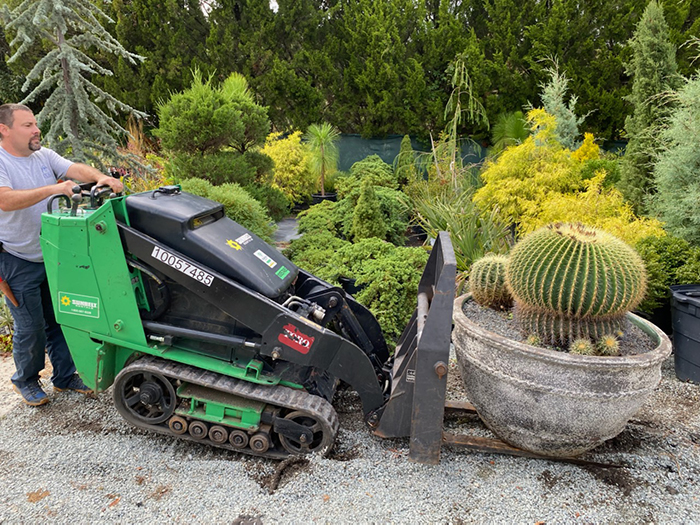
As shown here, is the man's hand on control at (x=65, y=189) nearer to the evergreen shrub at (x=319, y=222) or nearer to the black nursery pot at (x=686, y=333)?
the evergreen shrub at (x=319, y=222)

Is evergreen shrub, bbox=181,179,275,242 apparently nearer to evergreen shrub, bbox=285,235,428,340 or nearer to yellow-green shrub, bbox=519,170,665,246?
evergreen shrub, bbox=285,235,428,340

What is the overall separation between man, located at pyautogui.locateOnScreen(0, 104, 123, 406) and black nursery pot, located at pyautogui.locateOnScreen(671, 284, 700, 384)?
13.0 ft

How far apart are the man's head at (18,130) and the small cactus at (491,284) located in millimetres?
2966

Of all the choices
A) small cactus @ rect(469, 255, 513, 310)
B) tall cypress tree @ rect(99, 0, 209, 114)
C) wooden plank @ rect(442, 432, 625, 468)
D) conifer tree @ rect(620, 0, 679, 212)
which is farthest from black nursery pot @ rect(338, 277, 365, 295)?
tall cypress tree @ rect(99, 0, 209, 114)

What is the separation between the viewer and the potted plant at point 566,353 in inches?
87.7

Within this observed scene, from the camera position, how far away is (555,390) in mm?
2252

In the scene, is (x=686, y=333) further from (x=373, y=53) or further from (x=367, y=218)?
(x=373, y=53)

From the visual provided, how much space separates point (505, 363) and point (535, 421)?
0.33 meters

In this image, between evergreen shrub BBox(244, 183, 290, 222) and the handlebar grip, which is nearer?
the handlebar grip

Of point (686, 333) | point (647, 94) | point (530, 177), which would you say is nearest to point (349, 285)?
point (686, 333)

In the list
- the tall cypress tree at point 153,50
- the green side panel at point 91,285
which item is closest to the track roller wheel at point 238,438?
the green side panel at point 91,285

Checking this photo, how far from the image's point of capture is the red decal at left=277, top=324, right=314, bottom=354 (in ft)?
7.71

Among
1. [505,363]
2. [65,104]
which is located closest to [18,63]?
[65,104]

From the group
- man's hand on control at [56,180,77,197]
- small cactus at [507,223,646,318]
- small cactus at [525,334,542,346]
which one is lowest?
small cactus at [525,334,542,346]
